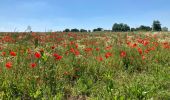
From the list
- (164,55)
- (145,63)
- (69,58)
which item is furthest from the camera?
(164,55)

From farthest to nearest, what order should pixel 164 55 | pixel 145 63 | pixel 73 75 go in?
pixel 164 55 < pixel 145 63 < pixel 73 75

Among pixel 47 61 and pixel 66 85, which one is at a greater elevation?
pixel 47 61


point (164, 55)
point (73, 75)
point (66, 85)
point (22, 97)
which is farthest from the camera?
point (164, 55)

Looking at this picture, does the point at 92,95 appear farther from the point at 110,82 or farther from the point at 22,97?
the point at 22,97

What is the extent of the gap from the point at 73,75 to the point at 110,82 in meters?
1.13

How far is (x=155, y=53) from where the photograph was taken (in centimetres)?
937

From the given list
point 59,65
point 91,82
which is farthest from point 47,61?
point 91,82

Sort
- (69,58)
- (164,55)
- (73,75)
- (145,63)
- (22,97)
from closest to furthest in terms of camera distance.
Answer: (22,97)
(73,75)
(69,58)
(145,63)
(164,55)

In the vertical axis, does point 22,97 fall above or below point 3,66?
below

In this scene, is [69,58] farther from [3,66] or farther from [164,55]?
[164,55]

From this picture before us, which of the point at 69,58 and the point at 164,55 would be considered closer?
the point at 69,58

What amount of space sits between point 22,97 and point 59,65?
1.42 metres

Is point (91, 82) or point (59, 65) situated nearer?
point (91, 82)

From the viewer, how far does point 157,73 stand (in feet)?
24.1
